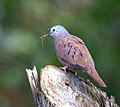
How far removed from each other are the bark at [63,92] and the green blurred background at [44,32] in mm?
3023

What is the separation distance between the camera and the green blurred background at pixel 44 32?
788 centimetres

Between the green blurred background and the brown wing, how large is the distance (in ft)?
8.75

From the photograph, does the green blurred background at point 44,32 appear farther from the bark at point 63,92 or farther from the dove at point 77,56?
the bark at point 63,92

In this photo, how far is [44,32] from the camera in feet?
27.2

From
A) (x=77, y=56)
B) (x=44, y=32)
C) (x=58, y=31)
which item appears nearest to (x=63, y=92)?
(x=77, y=56)

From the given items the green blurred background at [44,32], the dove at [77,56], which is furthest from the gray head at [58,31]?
the green blurred background at [44,32]

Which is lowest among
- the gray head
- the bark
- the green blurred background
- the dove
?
the bark

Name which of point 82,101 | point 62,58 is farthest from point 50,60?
point 82,101

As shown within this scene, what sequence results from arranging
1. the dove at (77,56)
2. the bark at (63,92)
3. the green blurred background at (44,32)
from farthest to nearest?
the green blurred background at (44,32) < the dove at (77,56) < the bark at (63,92)

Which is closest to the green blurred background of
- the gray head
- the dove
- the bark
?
the gray head

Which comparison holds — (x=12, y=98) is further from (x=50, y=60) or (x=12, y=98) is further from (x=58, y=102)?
(x=58, y=102)

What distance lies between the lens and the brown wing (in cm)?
479

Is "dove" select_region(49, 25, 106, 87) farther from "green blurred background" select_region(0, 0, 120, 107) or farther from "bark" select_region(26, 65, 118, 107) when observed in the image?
"green blurred background" select_region(0, 0, 120, 107)

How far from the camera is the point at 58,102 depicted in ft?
14.1
